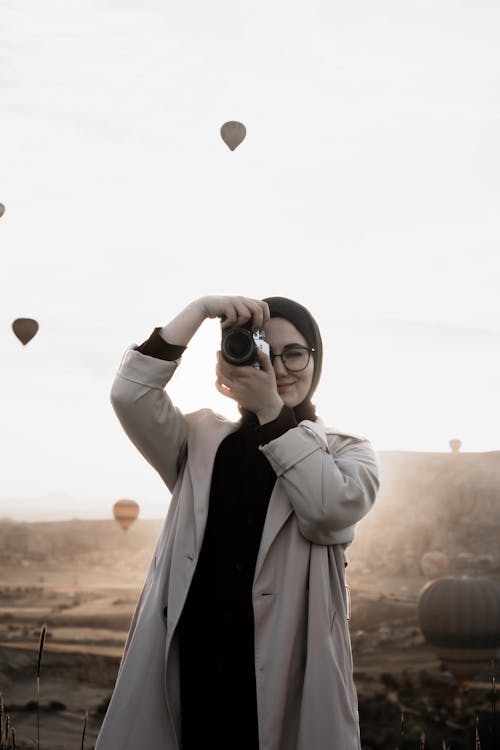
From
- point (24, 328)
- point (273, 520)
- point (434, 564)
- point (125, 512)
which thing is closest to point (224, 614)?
point (273, 520)

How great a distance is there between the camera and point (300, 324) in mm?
2166

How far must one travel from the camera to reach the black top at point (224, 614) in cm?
191

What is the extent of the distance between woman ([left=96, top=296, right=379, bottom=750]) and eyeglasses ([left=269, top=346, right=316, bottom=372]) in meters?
0.06

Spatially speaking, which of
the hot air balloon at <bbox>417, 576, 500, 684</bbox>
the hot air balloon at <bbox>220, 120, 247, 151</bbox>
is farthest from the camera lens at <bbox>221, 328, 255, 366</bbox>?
the hot air balloon at <bbox>417, 576, 500, 684</bbox>

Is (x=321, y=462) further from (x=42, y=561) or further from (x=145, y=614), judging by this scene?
(x=42, y=561)

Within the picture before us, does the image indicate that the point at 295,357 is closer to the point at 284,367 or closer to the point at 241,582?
the point at 284,367

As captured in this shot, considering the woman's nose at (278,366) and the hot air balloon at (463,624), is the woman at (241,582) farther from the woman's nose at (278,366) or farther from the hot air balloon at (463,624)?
the hot air balloon at (463,624)

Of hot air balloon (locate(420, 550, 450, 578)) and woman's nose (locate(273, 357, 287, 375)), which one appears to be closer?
woman's nose (locate(273, 357, 287, 375))

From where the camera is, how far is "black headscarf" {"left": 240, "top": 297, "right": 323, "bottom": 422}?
7.11ft

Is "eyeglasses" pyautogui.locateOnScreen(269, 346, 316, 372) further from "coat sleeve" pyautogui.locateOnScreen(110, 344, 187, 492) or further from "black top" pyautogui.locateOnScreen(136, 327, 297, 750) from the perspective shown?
"coat sleeve" pyautogui.locateOnScreen(110, 344, 187, 492)

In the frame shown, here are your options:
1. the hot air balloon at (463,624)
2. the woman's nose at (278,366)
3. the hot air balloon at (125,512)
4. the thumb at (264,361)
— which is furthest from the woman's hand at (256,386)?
the hot air balloon at (125,512)

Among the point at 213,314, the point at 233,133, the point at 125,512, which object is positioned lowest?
the point at 213,314

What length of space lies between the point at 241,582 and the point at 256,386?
448 mm

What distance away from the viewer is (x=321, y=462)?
196 centimetres
